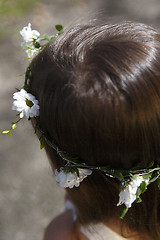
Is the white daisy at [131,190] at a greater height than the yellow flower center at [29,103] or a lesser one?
lesser

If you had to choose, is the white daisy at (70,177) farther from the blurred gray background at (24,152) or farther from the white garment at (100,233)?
the blurred gray background at (24,152)

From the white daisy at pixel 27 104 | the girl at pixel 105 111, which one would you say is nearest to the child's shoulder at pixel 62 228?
the girl at pixel 105 111

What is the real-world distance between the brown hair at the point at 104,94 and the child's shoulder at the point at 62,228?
1.60 feet

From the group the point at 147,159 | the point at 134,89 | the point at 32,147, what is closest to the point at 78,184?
the point at 147,159

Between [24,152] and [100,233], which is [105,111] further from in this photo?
[24,152]

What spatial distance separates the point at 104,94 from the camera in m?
0.94

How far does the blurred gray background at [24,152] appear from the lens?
2.40m

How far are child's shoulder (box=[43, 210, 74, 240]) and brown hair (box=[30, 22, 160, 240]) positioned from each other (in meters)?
0.49

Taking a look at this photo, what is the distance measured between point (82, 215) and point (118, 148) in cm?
44

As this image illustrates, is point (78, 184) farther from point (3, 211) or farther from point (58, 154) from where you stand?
point (3, 211)

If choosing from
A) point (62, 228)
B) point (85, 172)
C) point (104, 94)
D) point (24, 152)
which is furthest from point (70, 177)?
point (24, 152)

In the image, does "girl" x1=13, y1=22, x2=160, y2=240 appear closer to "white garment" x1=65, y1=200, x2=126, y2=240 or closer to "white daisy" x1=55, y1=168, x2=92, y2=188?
"white daisy" x1=55, y1=168, x2=92, y2=188

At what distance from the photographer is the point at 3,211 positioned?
96.3 inches

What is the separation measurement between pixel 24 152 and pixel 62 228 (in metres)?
1.19
